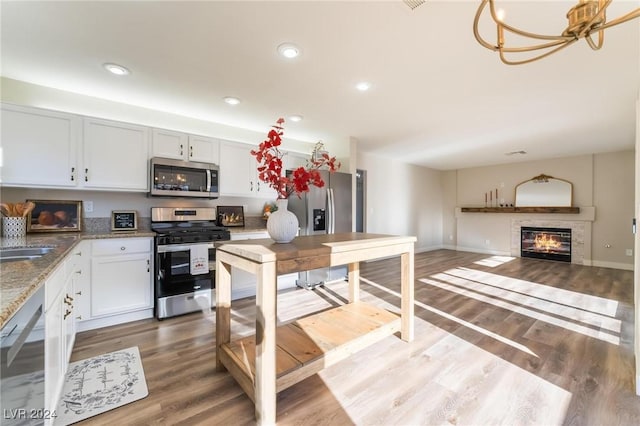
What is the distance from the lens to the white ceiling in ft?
5.71

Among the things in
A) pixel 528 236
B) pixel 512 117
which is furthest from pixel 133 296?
pixel 528 236

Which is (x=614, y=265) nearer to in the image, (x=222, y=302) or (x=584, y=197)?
(x=584, y=197)

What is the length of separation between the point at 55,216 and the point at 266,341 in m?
2.85

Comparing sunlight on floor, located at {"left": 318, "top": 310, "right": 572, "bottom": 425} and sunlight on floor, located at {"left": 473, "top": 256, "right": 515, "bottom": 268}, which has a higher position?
sunlight on floor, located at {"left": 473, "top": 256, "right": 515, "bottom": 268}

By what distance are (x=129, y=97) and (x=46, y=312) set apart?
2631 mm

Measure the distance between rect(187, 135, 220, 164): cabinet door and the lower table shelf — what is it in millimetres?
2339

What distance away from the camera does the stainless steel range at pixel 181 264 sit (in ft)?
9.27

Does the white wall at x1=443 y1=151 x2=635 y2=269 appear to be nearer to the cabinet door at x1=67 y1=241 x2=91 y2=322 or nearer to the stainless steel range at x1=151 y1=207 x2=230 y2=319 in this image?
the stainless steel range at x1=151 y1=207 x2=230 y2=319

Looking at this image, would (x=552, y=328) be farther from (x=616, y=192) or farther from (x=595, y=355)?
(x=616, y=192)

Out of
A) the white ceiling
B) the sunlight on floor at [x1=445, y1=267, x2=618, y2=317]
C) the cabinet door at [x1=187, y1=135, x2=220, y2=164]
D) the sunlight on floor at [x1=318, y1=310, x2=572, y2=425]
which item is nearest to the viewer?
the sunlight on floor at [x1=318, y1=310, x2=572, y2=425]

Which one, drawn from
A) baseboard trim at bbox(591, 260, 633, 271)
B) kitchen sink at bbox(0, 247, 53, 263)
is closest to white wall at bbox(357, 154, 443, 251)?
baseboard trim at bbox(591, 260, 633, 271)

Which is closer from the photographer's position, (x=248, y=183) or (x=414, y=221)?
(x=248, y=183)

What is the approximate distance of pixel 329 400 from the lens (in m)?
1.66

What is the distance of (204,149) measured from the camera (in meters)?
3.44
